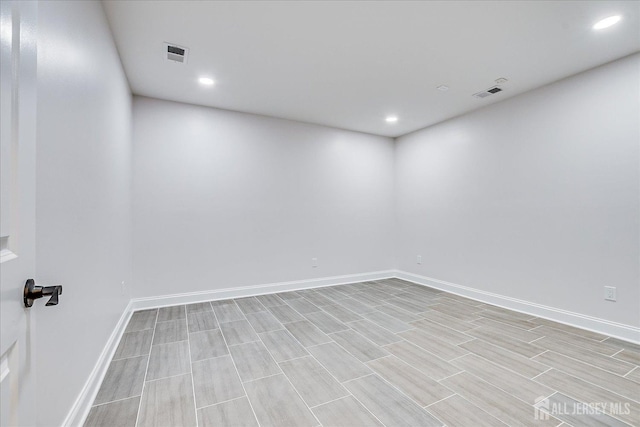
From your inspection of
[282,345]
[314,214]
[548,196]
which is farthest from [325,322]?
[548,196]

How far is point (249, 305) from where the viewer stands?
3.47m

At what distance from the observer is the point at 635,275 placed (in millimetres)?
2490

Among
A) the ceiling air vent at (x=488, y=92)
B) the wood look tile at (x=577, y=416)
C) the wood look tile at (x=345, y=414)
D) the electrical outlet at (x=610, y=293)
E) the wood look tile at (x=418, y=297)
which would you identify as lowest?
the wood look tile at (x=577, y=416)

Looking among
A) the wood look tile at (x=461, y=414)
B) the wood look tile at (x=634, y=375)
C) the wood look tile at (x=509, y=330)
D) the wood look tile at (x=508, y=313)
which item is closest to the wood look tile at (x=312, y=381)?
the wood look tile at (x=461, y=414)

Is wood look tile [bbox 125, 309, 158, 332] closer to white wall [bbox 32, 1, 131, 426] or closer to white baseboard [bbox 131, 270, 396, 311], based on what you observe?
white baseboard [bbox 131, 270, 396, 311]

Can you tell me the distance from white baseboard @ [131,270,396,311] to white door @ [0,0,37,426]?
2.92m

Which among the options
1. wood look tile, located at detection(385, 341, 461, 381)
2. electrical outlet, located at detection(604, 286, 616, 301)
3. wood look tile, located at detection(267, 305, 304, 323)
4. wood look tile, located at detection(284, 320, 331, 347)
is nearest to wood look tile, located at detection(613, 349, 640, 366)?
electrical outlet, located at detection(604, 286, 616, 301)

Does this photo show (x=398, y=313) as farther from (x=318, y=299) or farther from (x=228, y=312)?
(x=228, y=312)

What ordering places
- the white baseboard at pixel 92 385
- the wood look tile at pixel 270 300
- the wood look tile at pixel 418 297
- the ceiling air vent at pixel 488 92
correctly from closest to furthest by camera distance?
the white baseboard at pixel 92 385 → the ceiling air vent at pixel 488 92 → the wood look tile at pixel 270 300 → the wood look tile at pixel 418 297

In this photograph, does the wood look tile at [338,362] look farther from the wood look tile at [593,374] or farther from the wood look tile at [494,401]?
the wood look tile at [593,374]

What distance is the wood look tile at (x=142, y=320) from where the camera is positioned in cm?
278

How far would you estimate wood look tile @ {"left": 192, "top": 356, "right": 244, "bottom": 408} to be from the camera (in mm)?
1739

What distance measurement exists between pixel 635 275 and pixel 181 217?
4655 mm

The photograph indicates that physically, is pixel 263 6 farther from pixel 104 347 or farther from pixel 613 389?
pixel 613 389
